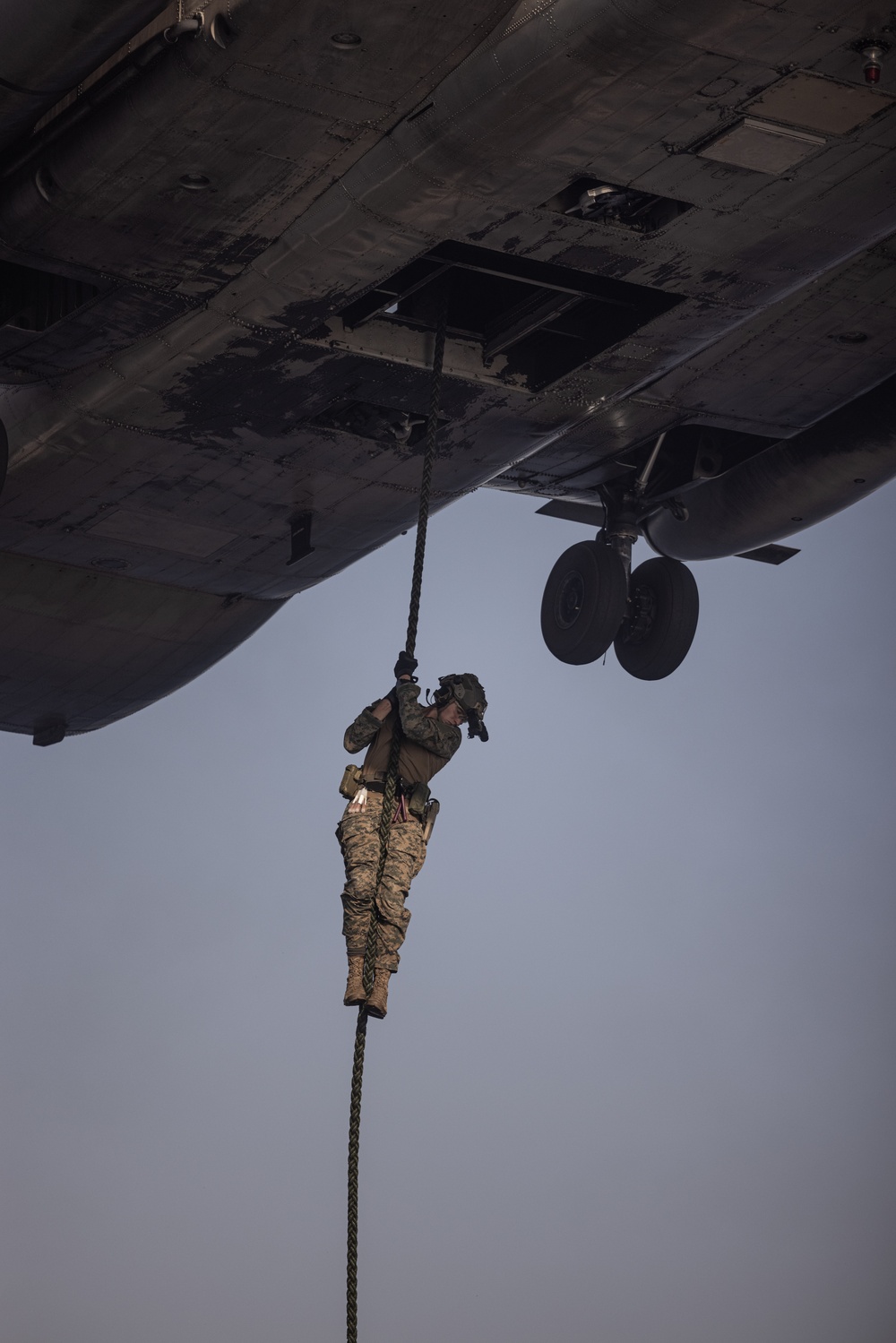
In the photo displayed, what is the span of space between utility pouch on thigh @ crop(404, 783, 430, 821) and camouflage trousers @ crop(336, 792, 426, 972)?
8 centimetres

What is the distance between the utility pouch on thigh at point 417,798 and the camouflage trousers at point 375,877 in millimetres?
79

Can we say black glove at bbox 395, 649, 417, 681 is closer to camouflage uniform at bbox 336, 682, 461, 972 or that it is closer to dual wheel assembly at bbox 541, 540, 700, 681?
camouflage uniform at bbox 336, 682, 461, 972

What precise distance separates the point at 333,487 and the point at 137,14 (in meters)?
6.09

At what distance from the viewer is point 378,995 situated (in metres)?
11.5

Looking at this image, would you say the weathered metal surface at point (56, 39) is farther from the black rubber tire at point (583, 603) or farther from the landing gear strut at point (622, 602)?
the black rubber tire at point (583, 603)

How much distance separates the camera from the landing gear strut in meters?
18.3

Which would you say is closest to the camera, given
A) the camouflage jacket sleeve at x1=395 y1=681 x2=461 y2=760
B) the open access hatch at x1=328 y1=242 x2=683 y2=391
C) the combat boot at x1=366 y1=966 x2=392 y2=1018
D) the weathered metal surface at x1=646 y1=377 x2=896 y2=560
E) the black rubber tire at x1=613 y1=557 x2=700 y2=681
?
the combat boot at x1=366 y1=966 x2=392 y2=1018

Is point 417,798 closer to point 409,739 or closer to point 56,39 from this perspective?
point 409,739

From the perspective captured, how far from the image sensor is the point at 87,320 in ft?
43.8

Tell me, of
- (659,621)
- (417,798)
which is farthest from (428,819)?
(659,621)

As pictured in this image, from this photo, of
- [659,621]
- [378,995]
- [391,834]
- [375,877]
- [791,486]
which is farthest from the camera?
[659,621]

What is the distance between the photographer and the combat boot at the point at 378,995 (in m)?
11.5

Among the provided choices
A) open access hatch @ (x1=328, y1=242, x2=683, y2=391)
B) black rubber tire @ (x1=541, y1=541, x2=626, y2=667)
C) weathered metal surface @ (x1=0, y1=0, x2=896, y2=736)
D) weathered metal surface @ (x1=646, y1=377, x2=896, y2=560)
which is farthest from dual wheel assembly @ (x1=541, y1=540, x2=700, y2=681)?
open access hatch @ (x1=328, y1=242, x2=683, y2=391)

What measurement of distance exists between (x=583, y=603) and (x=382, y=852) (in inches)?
276
